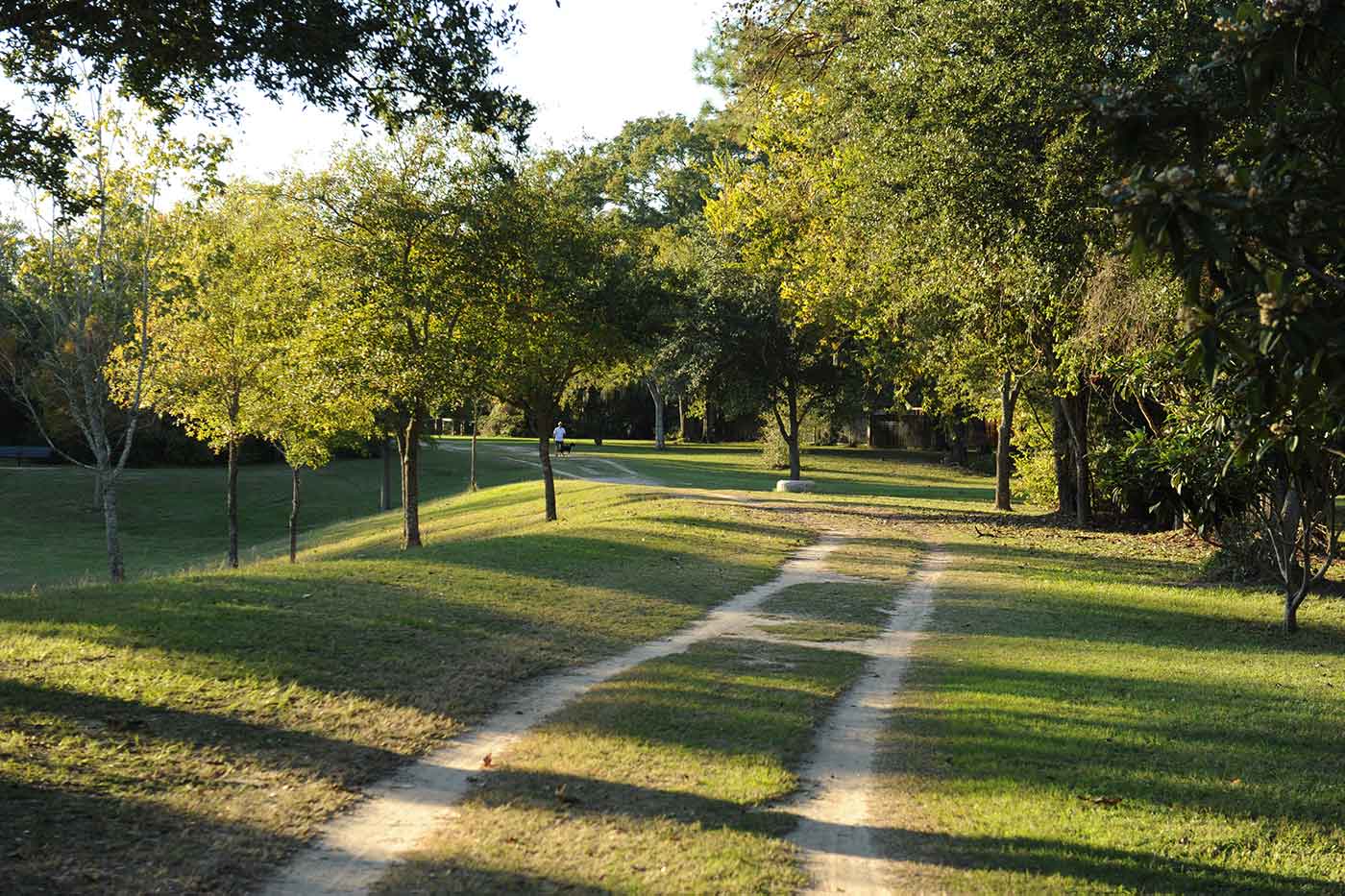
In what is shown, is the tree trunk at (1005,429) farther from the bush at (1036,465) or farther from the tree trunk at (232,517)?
the tree trunk at (232,517)

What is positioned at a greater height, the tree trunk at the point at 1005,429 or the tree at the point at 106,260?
the tree at the point at 106,260

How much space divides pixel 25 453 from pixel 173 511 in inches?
561

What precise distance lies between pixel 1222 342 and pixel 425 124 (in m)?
18.7

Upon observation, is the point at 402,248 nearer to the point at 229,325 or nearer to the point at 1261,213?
the point at 229,325

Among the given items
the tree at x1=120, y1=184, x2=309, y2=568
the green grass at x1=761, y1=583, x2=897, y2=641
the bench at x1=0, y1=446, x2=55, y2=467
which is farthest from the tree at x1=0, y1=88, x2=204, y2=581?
the bench at x1=0, y1=446, x2=55, y2=467

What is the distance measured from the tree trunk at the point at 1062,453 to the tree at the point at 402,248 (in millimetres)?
14392

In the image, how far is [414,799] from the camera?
21.2ft

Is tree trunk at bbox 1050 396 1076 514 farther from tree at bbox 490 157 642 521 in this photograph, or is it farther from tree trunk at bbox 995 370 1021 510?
tree at bbox 490 157 642 521

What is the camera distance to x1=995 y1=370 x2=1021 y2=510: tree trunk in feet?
90.7

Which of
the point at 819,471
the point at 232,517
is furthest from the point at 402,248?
the point at 819,471

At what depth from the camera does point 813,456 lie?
54.6 meters

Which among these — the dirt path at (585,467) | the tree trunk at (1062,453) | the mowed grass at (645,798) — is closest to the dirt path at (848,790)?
the mowed grass at (645,798)

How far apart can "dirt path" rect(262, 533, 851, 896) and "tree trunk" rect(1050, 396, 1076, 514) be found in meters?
19.0

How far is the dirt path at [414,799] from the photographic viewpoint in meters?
5.33
